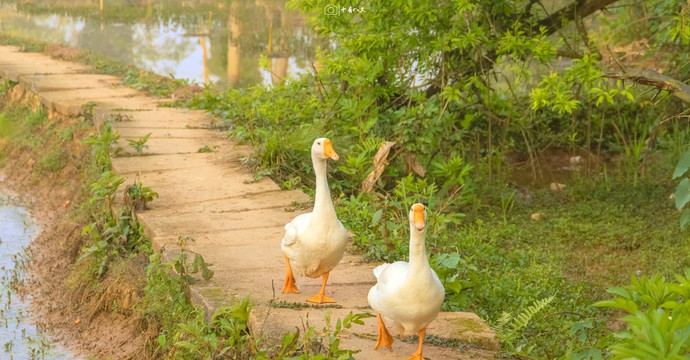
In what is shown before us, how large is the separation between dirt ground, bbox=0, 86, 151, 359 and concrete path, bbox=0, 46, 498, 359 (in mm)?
448

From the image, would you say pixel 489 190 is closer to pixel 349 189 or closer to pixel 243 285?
pixel 349 189

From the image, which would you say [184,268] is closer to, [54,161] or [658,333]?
[658,333]

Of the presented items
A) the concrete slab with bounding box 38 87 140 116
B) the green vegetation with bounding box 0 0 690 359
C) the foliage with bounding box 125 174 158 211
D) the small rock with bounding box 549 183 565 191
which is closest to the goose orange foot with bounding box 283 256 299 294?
the green vegetation with bounding box 0 0 690 359

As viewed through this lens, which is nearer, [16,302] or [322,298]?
[322,298]

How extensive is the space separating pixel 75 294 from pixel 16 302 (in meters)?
0.50

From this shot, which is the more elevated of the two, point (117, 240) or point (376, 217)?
point (376, 217)

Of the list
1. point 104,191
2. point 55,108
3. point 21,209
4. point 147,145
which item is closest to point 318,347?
point 104,191

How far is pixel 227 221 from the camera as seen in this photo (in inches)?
228

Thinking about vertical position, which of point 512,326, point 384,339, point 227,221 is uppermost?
point 384,339

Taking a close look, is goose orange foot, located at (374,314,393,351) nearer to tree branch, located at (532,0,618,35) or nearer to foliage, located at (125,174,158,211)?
foliage, located at (125,174,158,211)

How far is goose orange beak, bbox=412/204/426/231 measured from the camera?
11.9ft

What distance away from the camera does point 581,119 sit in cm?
907

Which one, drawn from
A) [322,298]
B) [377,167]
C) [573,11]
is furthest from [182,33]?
[322,298]

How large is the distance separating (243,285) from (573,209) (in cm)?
384
